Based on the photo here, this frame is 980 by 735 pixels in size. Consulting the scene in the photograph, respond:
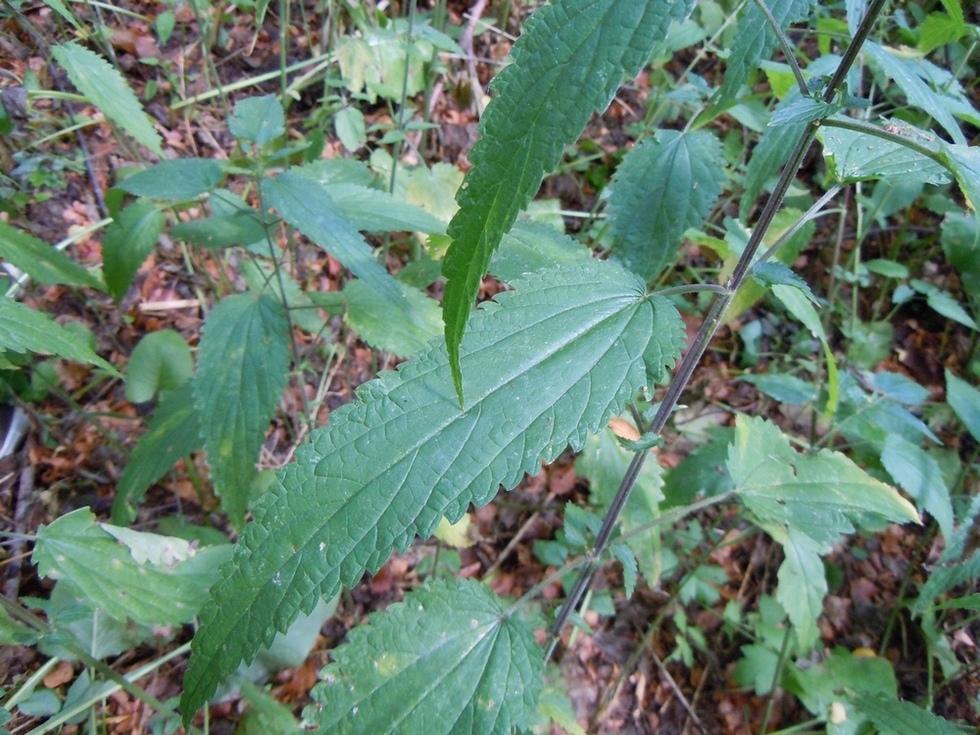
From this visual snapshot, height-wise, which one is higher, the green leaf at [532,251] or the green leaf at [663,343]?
the green leaf at [663,343]

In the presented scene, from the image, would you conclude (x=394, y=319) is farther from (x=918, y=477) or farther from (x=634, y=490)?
(x=918, y=477)

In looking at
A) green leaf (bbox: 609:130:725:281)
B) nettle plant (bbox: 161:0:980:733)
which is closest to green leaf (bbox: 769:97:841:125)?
nettle plant (bbox: 161:0:980:733)

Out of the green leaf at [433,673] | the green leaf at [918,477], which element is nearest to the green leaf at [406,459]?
the green leaf at [433,673]

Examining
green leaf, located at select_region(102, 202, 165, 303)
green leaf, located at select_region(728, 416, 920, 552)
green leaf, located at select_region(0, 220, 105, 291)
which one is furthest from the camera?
green leaf, located at select_region(102, 202, 165, 303)

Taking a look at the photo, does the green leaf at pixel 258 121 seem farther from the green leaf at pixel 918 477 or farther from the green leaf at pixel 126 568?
the green leaf at pixel 918 477

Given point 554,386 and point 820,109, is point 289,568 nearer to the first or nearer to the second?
point 554,386

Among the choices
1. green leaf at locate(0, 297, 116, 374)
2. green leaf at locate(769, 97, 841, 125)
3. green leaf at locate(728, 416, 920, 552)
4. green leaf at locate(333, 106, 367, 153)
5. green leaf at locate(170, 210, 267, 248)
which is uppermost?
green leaf at locate(769, 97, 841, 125)

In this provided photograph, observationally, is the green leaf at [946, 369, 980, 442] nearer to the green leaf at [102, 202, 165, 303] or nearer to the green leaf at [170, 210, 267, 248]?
the green leaf at [170, 210, 267, 248]
